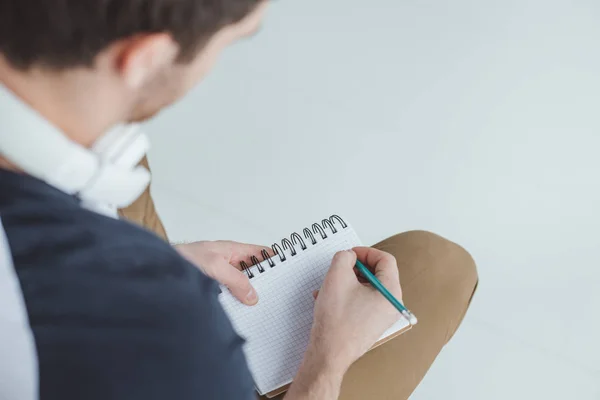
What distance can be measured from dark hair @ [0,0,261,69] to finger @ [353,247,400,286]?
444 mm

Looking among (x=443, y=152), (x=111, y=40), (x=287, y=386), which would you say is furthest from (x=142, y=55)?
(x=443, y=152)

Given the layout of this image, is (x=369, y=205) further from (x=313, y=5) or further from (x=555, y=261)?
(x=313, y=5)

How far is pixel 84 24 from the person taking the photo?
504 mm

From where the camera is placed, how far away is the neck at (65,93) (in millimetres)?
543

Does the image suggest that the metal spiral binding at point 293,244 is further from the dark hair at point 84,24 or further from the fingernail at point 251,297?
the dark hair at point 84,24

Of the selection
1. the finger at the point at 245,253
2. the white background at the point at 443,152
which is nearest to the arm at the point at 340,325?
the finger at the point at 245,253

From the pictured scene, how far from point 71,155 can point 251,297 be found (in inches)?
15.0

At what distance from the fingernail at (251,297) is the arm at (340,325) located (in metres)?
0.09

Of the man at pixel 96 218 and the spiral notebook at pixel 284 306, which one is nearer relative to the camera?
the man at pixel 96 218

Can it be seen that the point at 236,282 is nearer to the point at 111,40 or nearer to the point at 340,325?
the point at 340,325

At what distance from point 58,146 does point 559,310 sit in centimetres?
108

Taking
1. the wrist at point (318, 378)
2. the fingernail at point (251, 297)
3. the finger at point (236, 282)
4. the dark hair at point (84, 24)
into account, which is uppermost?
the dark hair at point (84, 24)

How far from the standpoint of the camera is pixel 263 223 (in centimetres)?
142

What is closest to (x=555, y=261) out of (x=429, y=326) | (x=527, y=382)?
(x=527, y=382)
